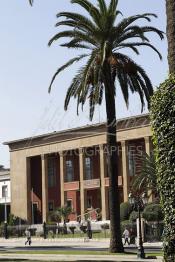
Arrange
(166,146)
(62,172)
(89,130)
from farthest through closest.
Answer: (62,172), (89,130), (166,146)

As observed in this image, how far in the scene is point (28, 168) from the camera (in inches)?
3209

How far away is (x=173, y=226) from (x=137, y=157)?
56.7 metres

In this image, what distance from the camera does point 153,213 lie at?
5041 cm

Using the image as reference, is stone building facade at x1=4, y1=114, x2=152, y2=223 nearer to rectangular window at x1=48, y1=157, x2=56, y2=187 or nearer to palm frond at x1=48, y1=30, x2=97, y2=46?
rectangular window at x1=48, y1=157, x2=56, y2=187

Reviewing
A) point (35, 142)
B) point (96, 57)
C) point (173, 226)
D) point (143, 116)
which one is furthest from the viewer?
point (35, 142)

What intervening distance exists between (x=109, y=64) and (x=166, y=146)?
65.8 ft

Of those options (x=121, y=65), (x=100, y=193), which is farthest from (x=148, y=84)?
(x=100, y=193)

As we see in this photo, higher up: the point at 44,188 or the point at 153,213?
the point at 44,188

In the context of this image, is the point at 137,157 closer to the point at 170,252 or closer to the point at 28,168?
the point at 28,168

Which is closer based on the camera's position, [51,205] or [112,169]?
[112,169]

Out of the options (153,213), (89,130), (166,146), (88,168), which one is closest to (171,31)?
(166,146)

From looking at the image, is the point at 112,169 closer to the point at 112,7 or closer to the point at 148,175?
the point at 112,7

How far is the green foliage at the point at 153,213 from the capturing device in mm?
49859

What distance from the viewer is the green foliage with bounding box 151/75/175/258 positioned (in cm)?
1265
